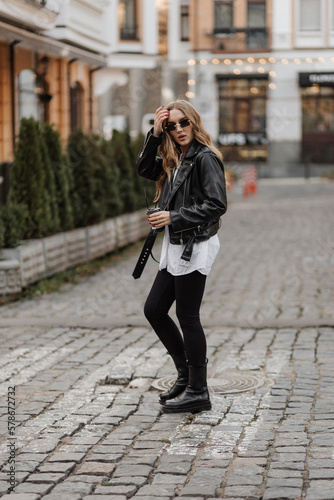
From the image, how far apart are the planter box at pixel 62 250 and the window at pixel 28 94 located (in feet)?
15.5

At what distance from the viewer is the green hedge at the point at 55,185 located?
38.4ft

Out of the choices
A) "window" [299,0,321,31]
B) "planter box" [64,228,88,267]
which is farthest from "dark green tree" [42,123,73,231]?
"window" [299,0,321,31]

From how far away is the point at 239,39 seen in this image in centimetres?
4288

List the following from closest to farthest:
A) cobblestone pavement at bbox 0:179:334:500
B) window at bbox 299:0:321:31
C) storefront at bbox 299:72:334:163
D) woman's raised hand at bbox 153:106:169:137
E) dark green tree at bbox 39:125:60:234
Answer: cobblestone pavement at bbox 0:179:334:500
woman's raised hand at bbox 153:106:169:137
dark green tree at bbox 39:125:60:234
window at bbox 299:0:321:31
storefront at bbox 299:72:334:163

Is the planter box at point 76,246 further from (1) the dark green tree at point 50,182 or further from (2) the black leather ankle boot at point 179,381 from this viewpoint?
(2) the black leather ankle boot at point 179,381

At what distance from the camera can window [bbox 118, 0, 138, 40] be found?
27000 mm

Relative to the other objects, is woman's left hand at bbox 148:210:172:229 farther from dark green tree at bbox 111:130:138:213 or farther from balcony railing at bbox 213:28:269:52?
balcony railing at bbox 213:28:269:52

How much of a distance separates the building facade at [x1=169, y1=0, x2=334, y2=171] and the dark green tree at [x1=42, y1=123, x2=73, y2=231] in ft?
95.5

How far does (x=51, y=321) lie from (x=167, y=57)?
→ 3631 cm

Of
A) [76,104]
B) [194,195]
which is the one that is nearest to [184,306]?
[194,195]

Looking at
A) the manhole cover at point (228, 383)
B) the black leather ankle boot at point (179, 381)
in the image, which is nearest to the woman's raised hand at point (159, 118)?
the black leather ankle boot at point (179, 381)

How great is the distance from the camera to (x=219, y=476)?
464 cm

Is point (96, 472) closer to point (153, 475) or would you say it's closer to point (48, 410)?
point (153, 475)

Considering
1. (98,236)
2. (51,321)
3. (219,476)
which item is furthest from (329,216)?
(219,476)
